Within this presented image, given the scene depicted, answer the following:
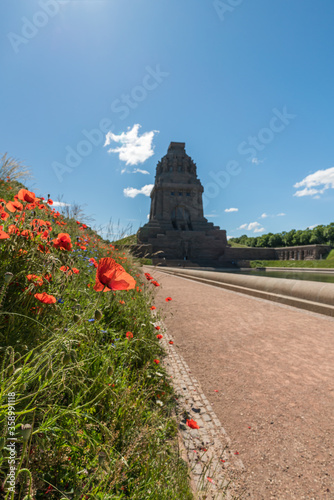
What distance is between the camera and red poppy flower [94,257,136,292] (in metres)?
1.42

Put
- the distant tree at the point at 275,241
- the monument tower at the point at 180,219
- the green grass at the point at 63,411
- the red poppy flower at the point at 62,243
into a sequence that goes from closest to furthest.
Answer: the green grass at the point at 63,411 < the red poppy flower at the point at 62,243 < the monument tower at the point at 180,219 < the distant tree at the point at 275,241

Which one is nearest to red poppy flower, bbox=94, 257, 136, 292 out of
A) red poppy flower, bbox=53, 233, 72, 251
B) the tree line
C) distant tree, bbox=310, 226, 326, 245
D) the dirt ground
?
red poppy flower, bbox=53, 233, 72, 251

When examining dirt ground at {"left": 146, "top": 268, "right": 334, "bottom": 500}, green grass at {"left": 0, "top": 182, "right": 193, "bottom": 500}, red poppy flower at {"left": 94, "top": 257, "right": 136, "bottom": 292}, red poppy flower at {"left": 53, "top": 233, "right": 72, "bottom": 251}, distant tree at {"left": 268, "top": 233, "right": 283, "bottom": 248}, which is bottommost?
dirt ground at {"left": 146, "top": 268, "right": 334, "bottom": 500}

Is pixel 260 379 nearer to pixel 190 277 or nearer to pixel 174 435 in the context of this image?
pixel 174 435

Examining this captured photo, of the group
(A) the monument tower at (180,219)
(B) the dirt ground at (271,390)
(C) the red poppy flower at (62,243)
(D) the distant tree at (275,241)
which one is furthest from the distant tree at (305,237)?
(C) the red poppy flower at (62,243)

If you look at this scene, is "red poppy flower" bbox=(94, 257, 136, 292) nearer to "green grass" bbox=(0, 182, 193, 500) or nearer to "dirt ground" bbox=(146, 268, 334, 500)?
"green grass" bbox=(0, 182, 193, 500)

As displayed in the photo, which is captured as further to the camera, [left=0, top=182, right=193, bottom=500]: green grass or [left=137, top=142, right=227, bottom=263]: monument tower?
[left=137, top=142, right=227, bottom=263]: monument tower

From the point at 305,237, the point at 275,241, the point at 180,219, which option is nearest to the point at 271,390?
the point at 180,219

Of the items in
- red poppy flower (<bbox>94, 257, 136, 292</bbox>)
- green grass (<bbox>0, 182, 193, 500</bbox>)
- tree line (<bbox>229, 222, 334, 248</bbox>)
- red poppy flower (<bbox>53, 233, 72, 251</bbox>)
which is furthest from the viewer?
tree line (<bbox>229, 222, 334, 248</bbox>)

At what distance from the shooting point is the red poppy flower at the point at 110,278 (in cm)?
142

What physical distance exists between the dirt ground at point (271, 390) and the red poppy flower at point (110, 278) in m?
1.64

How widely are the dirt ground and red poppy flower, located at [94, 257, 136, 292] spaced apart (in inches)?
64.7

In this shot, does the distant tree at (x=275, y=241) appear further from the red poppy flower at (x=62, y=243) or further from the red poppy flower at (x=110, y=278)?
the red poppy flower at (x=110, y=278)

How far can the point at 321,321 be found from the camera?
5.73m
